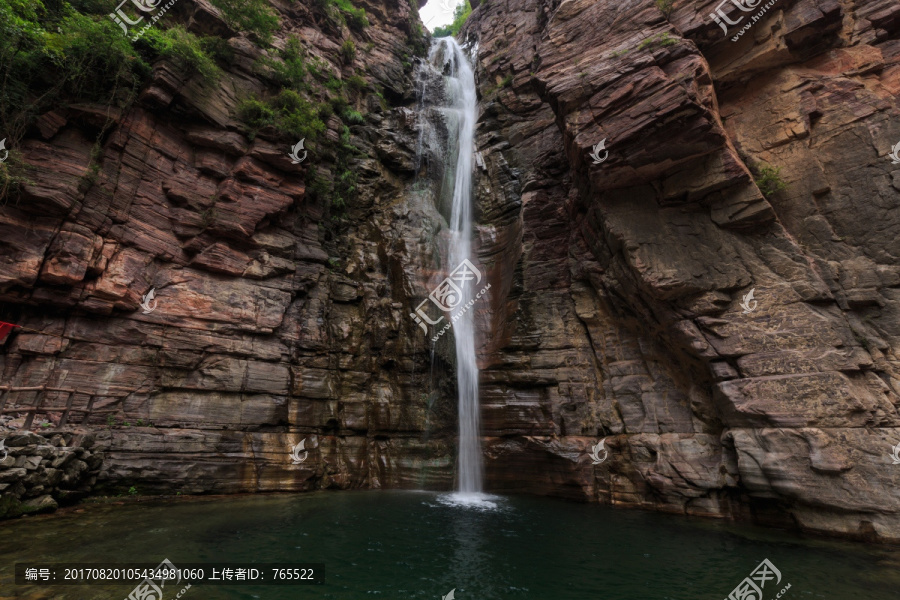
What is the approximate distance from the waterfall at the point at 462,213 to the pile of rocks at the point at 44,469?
10.2m

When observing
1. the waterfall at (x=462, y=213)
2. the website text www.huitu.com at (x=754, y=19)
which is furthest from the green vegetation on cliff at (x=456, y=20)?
the website text www.huitu.com at (x=754, y=19)

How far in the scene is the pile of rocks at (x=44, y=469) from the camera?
319 inches

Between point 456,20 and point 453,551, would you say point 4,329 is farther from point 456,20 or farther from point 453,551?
point 456,20

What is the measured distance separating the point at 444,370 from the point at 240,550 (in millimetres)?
9099

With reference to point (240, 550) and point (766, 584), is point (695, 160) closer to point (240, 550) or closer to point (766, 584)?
point (766, 584)

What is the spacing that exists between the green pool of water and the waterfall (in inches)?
144

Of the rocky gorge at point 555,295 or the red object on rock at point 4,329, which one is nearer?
the rocky gorge at point 555,295

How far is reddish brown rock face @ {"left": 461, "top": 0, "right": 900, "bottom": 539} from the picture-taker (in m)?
8.84

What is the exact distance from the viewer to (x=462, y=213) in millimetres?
18594

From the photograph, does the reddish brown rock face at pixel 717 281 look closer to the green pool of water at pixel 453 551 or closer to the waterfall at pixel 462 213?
the waterfall at pixel 462 213

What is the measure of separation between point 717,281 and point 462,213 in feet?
35.9

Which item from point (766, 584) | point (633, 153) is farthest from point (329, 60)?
point (766, 584)

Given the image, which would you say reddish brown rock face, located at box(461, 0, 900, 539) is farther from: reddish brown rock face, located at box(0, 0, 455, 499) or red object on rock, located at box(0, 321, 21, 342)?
red object on rock, located at box(0, 321, 21, 342)

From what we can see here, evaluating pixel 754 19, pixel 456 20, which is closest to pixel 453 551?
pixel 754 19
